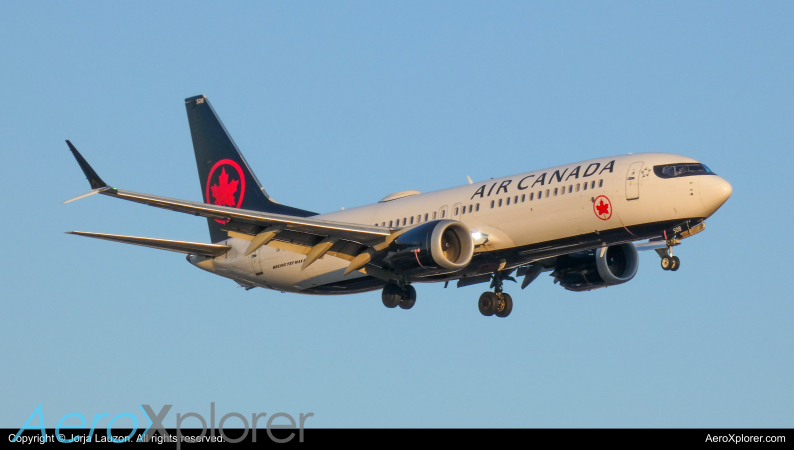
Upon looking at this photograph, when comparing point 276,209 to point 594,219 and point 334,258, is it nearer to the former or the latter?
point 334,258

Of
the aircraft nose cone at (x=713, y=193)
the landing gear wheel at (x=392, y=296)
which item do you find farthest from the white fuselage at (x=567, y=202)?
the landing gear wheel at (x=392, y=296)

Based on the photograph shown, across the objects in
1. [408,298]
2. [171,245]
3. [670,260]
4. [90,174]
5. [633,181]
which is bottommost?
[670,260]

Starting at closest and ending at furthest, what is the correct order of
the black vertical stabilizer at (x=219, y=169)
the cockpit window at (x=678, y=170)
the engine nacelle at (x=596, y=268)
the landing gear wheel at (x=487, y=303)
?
1. the cockpit window at (x=678, y=170)
2. the landing gear wheel at (x=487, y=303)
3. the engine nacelle at (x=596, y=268)
4. the black vertical stabilizer at (x=219, y=169)

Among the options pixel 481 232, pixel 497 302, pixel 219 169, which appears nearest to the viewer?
pixel 481 232

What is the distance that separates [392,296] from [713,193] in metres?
12.5

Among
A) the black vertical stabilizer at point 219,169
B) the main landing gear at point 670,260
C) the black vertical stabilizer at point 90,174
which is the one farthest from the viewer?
the black vertical stabilizer at point 219,169

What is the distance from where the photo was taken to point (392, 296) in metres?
43.9

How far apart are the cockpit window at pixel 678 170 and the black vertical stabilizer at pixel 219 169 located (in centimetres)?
1723

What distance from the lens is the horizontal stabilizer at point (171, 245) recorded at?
4072 cm

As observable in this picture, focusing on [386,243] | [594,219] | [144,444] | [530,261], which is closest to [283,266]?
[386,243]

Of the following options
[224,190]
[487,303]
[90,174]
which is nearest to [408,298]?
[487,303]

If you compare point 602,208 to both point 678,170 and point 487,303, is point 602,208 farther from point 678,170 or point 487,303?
point 487,303

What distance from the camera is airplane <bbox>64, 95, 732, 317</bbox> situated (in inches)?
1550

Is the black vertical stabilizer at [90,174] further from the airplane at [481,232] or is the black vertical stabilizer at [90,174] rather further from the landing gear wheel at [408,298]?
the landing gear wheel at [408,298]
